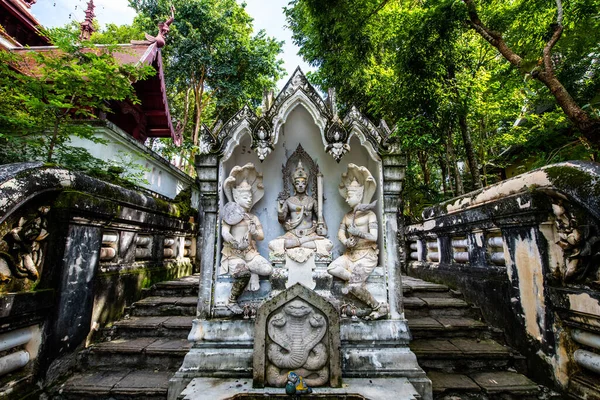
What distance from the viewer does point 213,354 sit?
9.75 feet

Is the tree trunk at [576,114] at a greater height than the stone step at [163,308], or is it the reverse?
the tree trunk at [576,114]

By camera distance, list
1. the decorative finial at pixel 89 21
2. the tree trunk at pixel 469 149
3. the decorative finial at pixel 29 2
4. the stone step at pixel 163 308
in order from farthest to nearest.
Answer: the decorative finial at pixel 29 2, the decorative finial at pixel 89 21, the tree trunk at pixel 469 149, the stone step at pixel 163 308

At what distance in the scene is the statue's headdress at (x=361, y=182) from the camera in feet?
11.9

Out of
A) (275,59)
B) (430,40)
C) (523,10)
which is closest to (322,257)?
(430,40)

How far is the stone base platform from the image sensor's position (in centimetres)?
244

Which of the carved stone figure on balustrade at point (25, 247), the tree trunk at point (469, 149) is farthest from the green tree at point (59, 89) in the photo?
the tree trunk at point (469, 149)

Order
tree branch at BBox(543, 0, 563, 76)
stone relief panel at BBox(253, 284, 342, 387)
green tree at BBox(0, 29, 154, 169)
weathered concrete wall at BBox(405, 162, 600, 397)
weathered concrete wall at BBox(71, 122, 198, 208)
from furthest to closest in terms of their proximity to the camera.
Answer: weathered concrete wall at BBox(71, 122, 198, 208) → tree branch at BBox(543, 0, 563, 76) → green tree at BBox(0, 29, 154, 169) → weathered concrete wall at BBox(405, 162, 600, 397) → stone relief panel at BBox(253, 284, 342, 387)

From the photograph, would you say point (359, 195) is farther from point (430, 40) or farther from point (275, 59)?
point (275, 59)

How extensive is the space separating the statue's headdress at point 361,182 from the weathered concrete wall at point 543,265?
1863 mm

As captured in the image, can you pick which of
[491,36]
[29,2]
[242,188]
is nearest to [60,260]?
[242,188]

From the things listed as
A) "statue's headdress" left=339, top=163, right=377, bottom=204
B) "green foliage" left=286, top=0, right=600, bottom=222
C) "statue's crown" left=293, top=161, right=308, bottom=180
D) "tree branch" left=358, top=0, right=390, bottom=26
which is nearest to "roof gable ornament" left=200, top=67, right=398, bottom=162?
"statue's headdress" left=339, top=163, right=377, bottom=204

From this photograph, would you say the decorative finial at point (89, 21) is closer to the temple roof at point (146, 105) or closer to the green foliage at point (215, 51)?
the green foliage at point (215, 51)

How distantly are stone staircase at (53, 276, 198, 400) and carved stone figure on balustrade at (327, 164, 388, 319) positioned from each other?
2.27 meters

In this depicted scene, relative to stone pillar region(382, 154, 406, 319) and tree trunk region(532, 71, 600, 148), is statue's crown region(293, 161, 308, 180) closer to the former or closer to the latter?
stone pillar region(382, 154, 406, 319)
